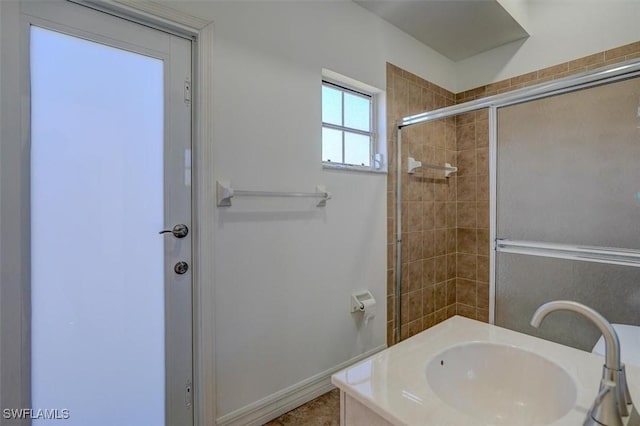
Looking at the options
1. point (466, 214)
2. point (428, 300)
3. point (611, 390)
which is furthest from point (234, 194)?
point (466, 214)

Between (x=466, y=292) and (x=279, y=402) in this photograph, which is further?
(x=466, y=292)

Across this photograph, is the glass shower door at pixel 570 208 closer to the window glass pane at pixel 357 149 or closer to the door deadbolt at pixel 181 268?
the window glass pane at pixel 357 149

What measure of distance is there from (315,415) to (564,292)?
5.63 ft

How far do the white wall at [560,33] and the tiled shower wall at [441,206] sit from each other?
3.3 inches

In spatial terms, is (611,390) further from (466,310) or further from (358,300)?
(466,310)

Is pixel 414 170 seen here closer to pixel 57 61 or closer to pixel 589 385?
pixel 589 385

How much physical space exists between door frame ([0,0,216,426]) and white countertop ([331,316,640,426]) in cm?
78

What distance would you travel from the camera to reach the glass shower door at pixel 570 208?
181 centimetres

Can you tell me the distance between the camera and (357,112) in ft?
7.38

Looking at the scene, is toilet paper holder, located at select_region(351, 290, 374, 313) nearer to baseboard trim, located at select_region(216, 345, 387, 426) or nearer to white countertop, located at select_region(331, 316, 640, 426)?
baseboard trim, located at select_region(216, 345, 387, 426)

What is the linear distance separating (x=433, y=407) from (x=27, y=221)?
1451 millimetres

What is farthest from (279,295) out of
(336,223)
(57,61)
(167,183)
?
(57,61)

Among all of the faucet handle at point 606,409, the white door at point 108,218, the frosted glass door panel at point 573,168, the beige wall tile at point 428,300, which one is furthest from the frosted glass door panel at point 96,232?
the frosted glass door panel at point 573,168

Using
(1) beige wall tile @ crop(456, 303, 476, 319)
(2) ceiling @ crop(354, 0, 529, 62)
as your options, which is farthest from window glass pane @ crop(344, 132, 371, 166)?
(1) beige wall tile @ crop(456, 303, 476, 319)
